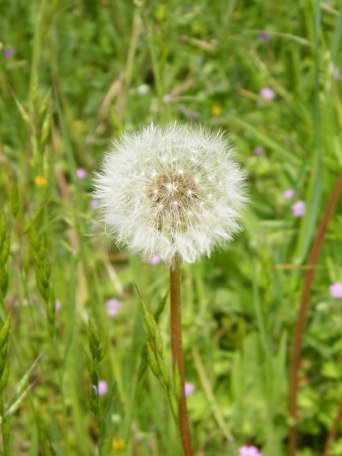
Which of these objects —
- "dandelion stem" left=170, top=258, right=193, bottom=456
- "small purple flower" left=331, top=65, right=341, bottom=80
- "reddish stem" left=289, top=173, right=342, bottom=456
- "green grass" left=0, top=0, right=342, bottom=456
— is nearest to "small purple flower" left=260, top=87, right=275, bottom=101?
"green grass" left=0, top=0, right=342, bottom=456

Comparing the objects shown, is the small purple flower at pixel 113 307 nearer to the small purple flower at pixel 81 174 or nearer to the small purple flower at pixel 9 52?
the small purple flower at pixel 81 174

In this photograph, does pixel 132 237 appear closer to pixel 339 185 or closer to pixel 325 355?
pixel 339 185

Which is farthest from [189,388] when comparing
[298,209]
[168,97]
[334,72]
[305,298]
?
[168,97]

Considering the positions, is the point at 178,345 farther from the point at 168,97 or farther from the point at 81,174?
the point at 168,97

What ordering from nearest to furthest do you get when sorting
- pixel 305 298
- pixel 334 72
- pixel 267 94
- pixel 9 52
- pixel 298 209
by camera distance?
pixel 305 298, pixel 334 72, pixel 298 209, pixel 267 94, pixel 9 52

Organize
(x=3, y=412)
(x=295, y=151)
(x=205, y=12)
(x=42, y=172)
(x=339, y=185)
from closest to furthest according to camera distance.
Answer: (x=3, y=412), (x=42, y=172), (x=339, y=185), (x=295, y=151), (x=205, y=12)

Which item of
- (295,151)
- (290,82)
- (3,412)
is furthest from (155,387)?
(290,82)
